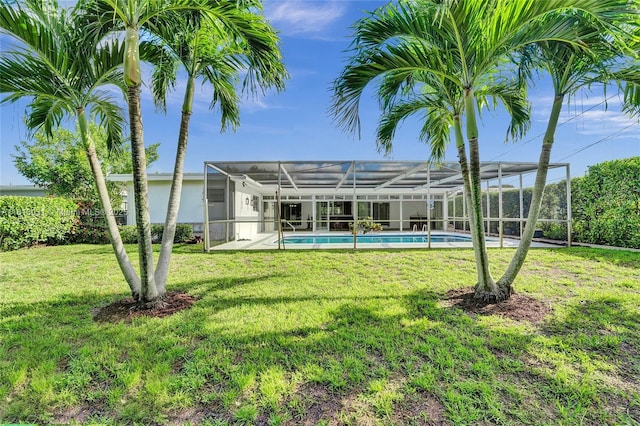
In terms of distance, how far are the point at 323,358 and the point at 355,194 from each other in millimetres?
8215

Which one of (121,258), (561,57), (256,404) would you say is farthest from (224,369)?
(561,57)

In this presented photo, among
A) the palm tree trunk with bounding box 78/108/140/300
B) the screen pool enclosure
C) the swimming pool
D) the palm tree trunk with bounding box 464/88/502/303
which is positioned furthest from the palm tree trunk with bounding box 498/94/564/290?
the swimming pool

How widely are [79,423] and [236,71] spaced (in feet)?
15.4

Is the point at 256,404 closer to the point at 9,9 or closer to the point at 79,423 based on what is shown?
the point at 79,423

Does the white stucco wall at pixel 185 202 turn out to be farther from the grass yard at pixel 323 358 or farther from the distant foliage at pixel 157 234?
the grass yard at pixel 323 358

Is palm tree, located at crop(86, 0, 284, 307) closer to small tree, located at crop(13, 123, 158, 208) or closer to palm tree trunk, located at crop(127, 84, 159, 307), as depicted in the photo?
palm tree trunk, located at crop(127, 84, 159, 307)

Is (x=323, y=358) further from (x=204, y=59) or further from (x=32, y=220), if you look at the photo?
(x=32, y=220)

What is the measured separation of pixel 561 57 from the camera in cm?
381

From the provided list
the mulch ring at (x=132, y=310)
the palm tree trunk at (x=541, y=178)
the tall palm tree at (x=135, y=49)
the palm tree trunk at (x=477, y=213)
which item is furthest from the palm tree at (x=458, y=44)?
the mulch ring at (x=132, y=310)

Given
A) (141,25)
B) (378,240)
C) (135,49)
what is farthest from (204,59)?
(378,240)

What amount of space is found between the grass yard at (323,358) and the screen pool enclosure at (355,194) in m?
3.79

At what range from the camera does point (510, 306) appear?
4086 millimetres

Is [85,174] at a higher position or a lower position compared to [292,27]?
lower

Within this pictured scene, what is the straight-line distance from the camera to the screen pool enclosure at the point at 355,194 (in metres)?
10.0
